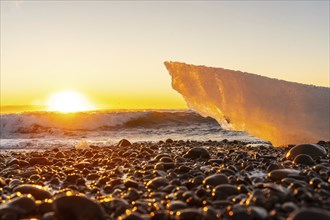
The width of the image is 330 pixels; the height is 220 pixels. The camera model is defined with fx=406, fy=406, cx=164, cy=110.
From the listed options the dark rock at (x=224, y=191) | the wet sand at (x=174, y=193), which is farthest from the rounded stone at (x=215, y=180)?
the dark rock at (x=224, y=191)

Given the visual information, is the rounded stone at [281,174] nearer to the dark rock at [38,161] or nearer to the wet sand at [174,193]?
the wet sand at [174,193]

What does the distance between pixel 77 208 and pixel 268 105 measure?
6917 mm

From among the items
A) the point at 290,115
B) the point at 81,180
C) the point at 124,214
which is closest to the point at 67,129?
the point at 290,115

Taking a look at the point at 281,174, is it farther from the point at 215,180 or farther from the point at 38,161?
the point at 38,161

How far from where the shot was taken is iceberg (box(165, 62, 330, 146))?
9156 mm

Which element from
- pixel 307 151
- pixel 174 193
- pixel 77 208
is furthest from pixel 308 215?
pixel 307 151

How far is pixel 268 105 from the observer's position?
9273mm

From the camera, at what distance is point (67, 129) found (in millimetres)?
24047

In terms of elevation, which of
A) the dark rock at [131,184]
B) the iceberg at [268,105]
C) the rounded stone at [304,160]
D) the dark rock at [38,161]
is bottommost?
the dark rock at [38,161]

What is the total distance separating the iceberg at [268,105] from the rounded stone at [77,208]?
6.77 m

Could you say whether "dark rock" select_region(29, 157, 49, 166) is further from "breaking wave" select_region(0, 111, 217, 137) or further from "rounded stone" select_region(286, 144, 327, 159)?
"breaking wave" select_region(0, 111, 217, 137)

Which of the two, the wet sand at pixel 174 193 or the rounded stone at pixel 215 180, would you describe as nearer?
the wet sand at pixel 174 193

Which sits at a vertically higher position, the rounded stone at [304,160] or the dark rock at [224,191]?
the rounded stone at [304,160]

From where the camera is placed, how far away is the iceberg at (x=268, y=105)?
916 centimetres
